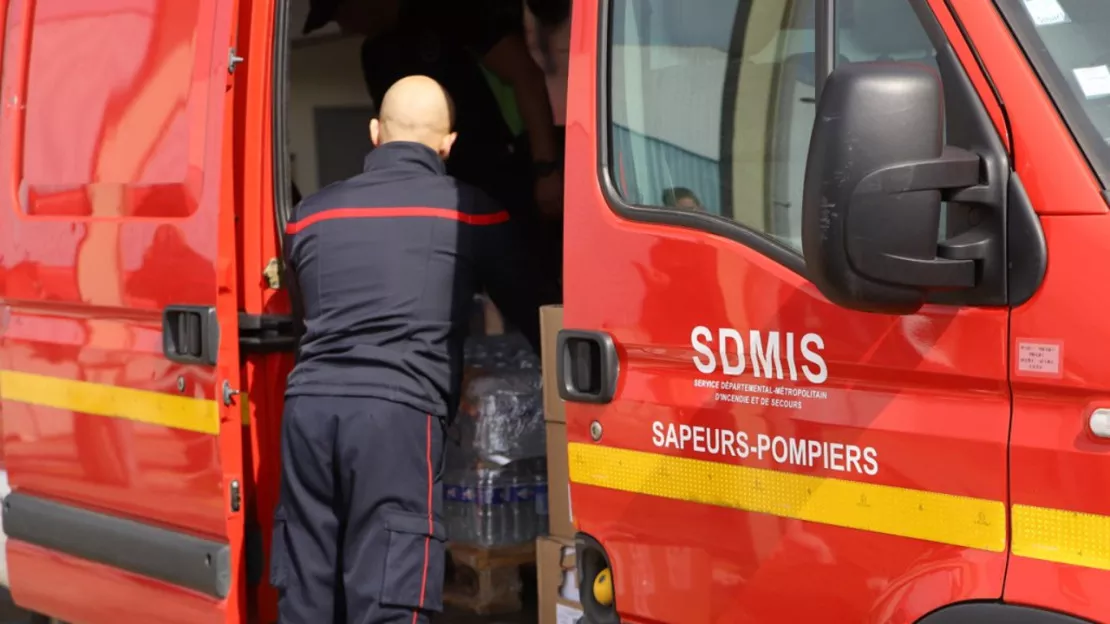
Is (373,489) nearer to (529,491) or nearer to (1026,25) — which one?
(529,491)

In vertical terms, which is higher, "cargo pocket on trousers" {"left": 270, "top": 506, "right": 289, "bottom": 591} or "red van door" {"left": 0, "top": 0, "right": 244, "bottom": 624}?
"red van door" {"left": 0, "top": 0, "right": 244, "bottom": 624}

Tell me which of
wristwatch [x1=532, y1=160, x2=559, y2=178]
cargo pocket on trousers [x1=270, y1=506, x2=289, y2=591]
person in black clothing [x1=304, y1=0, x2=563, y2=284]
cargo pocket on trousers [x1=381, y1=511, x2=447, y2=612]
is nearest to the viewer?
cargo pocket on trousers [x1=381, y1=511, x2=447, y2=612]

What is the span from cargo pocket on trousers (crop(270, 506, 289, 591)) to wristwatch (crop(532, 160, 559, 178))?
159 centimetres

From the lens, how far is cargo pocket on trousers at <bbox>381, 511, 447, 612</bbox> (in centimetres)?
341

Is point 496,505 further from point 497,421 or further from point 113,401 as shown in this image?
point 113,401

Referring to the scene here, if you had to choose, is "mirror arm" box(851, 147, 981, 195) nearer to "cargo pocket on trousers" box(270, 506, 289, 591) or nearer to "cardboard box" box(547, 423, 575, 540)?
"cardboard box" box(547, 423, 575, 540)

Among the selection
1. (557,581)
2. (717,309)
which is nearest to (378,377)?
(557,581)

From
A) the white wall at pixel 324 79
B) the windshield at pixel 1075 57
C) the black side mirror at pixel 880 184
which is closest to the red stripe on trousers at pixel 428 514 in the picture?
the black side mirror at pixel 880 184

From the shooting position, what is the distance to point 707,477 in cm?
262

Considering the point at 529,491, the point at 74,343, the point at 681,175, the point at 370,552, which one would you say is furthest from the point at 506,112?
the point at 681,175

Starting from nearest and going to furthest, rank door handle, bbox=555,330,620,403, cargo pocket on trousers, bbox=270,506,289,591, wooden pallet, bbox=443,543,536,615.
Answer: door handle, bbox=555,330,620,403 → cargo pocket on trousers, bbox=270,506,289,591 → wooden pallet, bbox=443,543,536,615

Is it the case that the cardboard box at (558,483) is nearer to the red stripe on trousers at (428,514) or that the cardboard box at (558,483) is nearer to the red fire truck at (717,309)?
the red stripe on trousers at (428,514)

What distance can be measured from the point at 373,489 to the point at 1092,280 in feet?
6.30

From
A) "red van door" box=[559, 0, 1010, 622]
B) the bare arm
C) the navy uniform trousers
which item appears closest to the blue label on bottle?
the navy uniform trousers
